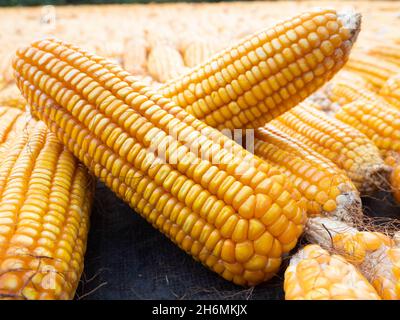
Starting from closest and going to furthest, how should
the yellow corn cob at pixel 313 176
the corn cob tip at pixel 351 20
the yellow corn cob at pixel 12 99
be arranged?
1. the yellow corn cob at pixel 313 176
2. the corn cob tip at pixel 351 20
3. the yellow corn cob at pixel 12 99

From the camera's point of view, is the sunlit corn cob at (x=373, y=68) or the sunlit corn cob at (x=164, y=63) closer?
the sunlit corn cob at (x=373, y=68)

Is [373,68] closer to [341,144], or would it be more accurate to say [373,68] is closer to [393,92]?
[393,92]

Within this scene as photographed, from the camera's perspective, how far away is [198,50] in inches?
118

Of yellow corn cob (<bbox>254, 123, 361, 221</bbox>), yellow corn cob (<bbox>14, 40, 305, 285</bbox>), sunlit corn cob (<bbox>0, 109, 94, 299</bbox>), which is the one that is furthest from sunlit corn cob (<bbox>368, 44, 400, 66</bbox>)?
sunlit corn cob (<bbox>0, 109, 94, 299</bbox>)

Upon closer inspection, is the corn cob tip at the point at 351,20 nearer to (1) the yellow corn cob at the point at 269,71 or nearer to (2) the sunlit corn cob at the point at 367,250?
(1) the yellow corn cob at the point at 269,71

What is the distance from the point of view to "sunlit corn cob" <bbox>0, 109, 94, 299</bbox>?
1088mm

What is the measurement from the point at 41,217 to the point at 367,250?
39.0 inches

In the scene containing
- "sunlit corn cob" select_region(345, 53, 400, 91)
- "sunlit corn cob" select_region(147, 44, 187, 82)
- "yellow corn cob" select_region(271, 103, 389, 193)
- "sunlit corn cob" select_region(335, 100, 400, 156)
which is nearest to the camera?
"yellow corn cob" select_region(271, 103, 389, 193)

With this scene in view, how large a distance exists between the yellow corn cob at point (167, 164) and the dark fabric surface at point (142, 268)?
3.3 inches

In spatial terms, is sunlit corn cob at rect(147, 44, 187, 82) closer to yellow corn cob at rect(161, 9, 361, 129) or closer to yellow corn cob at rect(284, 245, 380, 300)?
yellow corn cob at rect(161, 9, 361, 129)

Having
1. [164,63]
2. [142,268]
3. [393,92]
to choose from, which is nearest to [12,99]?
[164,63]

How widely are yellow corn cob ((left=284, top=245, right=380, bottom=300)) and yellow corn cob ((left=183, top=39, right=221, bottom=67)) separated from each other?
1.89 meters

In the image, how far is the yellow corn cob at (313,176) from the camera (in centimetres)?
146

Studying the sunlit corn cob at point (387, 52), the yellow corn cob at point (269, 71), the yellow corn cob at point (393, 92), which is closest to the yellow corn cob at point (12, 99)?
the yellow corn cob at point (269, 71)
